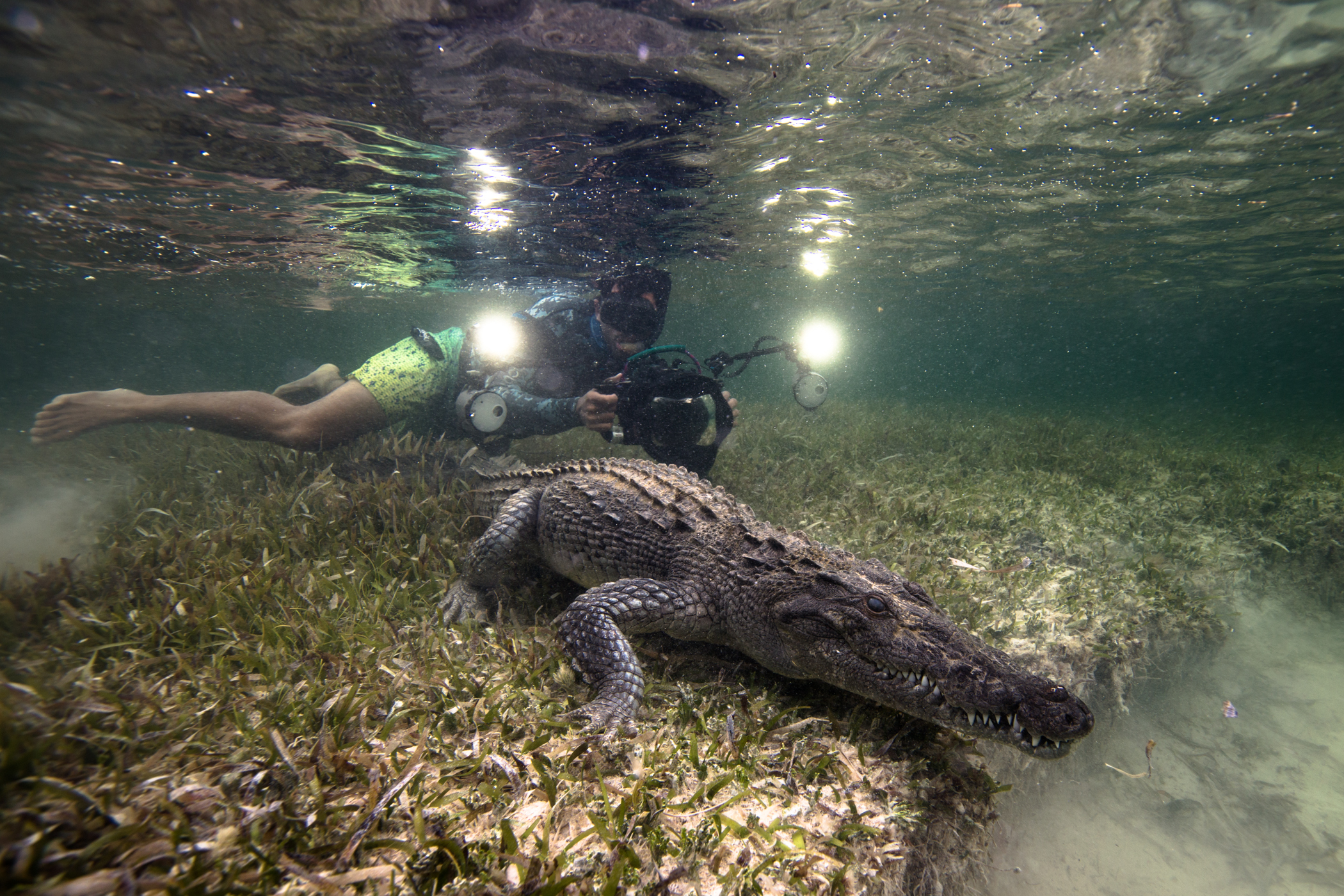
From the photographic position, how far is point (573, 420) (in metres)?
6.03

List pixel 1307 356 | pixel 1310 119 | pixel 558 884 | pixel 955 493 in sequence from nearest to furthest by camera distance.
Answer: pixel 558 884, pixel 955 493, pixel 1310 119, pixel 1307 356

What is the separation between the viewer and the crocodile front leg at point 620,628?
88.4 inches

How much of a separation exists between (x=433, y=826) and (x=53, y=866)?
83 centimetres

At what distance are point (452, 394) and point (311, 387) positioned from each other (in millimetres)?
2408

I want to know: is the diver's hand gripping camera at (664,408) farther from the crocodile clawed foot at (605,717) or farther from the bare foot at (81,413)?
the bare foot at (81,413)

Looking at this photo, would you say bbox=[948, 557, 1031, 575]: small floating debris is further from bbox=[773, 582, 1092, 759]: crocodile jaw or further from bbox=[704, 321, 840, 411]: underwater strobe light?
bbox=[704, 321, 840, 411]: underwater strobe light

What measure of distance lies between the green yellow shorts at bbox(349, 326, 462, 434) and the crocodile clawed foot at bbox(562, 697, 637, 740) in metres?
5.41

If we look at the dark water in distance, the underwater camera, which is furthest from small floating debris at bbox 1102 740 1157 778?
the dark water in distance

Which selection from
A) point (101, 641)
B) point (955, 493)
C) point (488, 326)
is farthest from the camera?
point (488, 326)

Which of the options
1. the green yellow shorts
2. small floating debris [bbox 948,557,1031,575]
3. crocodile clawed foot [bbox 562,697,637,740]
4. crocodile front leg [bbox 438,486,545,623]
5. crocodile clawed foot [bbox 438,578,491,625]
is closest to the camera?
crocodile clawed foot [bbox 562,697,637,740]

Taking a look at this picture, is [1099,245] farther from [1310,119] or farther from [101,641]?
[101,641]

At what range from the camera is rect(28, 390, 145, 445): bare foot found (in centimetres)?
515

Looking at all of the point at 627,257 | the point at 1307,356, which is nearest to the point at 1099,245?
the point at 627,257

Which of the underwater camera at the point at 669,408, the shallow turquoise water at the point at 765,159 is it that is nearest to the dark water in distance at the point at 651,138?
the shallow turquoise water at the point at 765,159
